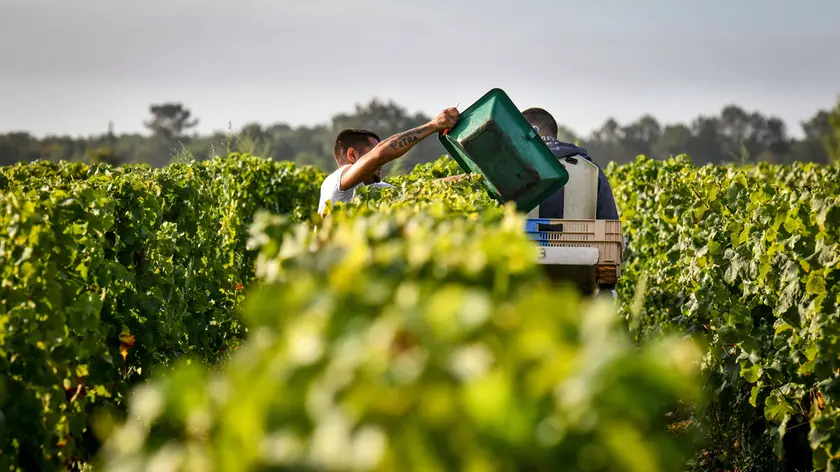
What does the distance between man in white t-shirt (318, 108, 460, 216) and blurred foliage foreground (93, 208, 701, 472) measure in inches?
155

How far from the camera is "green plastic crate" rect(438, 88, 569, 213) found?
6.37m

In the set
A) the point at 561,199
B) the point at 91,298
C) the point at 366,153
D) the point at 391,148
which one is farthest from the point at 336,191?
the point at 91,298

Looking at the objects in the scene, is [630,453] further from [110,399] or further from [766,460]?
[766,460]

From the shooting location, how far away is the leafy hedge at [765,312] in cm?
466

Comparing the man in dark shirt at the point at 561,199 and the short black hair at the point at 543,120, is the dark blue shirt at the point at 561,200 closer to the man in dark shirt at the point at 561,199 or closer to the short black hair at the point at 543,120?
the man in dark shirt at the point at 561,199

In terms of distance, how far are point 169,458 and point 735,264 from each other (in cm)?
498

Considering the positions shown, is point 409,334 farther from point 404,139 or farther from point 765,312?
point 765,312

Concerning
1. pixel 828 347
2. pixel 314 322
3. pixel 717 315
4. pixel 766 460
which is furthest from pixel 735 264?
pixel 314 322

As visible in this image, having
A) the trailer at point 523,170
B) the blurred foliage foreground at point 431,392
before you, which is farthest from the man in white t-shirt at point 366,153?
the blurred foliage foreground at point 431,392

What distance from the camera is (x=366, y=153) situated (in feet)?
21.8

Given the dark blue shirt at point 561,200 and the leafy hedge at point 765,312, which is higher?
the dark blue shirt at point 561,200

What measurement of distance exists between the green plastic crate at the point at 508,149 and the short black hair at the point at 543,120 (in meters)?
0.96

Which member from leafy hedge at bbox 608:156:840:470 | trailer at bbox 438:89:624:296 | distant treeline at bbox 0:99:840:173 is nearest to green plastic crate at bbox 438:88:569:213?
trailer at bbox 438:89:624:296

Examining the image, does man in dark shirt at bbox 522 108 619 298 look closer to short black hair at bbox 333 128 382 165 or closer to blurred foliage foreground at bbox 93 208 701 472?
short black hair at bbox 333 128 382 165
